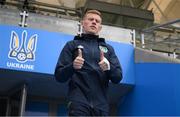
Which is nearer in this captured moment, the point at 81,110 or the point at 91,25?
the point at 81,110

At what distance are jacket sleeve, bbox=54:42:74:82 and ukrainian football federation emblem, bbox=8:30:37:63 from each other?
3.61m

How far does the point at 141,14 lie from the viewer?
10805 mm

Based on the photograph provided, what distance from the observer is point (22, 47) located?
6.35 meters

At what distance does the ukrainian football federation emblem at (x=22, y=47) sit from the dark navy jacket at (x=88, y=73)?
3.58 m

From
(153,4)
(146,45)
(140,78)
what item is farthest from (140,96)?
(153,4)

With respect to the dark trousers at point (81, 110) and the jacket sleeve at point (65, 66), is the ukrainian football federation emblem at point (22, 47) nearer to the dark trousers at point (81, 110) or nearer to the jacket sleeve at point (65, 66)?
the jacket sleeve at point (65, 66)

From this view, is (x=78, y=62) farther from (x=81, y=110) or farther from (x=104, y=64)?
(x=81, y=110)

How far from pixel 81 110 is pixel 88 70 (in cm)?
28

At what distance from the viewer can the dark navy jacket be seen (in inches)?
102

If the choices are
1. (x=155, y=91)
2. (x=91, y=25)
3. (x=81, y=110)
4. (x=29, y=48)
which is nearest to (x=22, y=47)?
(x=29, y=48)

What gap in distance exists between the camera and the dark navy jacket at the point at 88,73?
2586 mm

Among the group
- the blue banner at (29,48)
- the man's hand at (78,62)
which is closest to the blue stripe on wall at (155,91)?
the blue banner at (29,48)

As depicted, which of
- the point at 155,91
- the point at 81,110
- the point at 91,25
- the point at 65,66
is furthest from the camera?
the point at 155,91

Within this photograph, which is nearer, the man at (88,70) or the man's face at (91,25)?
the man at (88,70)
